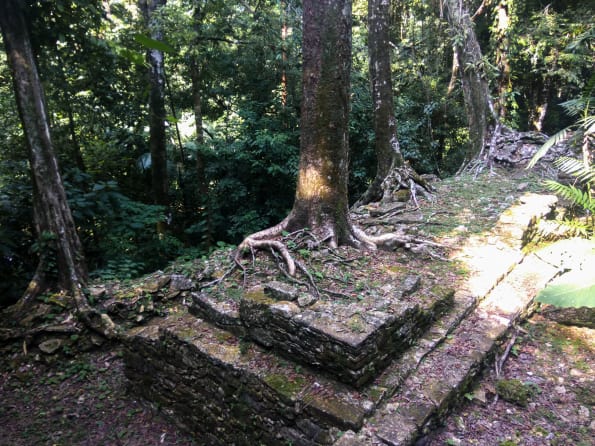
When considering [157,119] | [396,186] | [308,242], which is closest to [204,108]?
[157,119]

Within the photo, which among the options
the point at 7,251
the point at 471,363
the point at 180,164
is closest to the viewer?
the point at 471,363

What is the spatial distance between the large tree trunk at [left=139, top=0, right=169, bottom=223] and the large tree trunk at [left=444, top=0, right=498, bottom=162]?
7400mm

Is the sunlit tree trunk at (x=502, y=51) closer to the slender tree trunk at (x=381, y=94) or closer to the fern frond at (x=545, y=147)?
the slender tree trunk at (x=381, y=94)

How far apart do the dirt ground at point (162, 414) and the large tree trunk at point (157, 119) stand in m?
3.86

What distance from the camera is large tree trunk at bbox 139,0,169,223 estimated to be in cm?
754

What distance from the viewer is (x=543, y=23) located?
11.0 meters

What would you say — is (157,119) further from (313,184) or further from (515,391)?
(515,391)

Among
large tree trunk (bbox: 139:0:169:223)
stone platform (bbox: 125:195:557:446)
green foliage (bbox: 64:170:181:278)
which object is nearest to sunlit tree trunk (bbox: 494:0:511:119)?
stone platform (bbox: 125:195:557:446)

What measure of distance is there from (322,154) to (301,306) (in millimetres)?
1939

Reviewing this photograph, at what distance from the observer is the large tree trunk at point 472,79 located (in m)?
Answer: 9.85

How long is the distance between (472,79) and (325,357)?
32.2ft

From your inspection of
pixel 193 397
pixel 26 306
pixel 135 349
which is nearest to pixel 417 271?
pixel 193 397

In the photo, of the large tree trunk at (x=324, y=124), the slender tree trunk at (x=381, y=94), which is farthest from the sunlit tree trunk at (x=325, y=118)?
the slender tree trunk at (x=381, y=94)

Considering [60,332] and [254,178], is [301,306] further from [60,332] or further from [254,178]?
[254,178]
